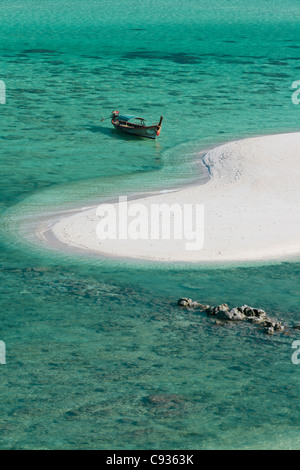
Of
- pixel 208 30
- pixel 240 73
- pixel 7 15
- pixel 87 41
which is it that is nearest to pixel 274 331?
pixel 240 73

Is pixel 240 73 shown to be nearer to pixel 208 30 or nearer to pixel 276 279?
pixel 208 30

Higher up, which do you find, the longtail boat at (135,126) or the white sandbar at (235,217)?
the longtail boat at (135,126)

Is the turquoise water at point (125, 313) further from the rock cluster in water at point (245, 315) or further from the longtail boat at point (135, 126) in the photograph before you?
the longtail boat at point (135, 126)

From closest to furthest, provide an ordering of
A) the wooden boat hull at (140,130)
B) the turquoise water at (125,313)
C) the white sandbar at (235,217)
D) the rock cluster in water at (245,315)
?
the turquoise water at (125,313), the rock cluster in water at (245,315), the white sandbar at (235,217), the wooden boat hull at (140,130)

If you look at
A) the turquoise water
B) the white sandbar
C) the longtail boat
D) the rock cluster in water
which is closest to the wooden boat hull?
the longtail boat

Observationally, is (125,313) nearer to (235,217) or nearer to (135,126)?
(235,217)

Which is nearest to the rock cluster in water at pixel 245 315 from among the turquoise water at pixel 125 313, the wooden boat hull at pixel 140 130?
the turquoise water at pixel 125 313

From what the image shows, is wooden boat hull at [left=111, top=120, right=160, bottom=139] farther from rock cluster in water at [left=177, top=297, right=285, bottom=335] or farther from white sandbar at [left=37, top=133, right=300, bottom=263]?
rock cluster in water at [left=177, top=297, right=285, bottom=335]
